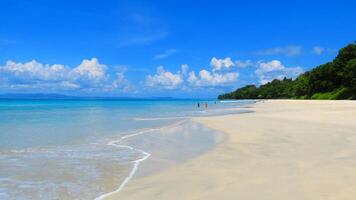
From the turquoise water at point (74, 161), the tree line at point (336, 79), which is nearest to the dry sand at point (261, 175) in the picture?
the turquoise water at point (74, 161)

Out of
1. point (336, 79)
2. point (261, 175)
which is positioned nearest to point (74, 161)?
point (261, 175)

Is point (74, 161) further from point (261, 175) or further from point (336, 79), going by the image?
point (336, 79)

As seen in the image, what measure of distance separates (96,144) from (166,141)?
9.40ft

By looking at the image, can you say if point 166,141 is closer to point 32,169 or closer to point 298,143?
point 298,143

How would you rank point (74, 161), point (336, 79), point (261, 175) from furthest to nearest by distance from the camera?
1. point (336, 79)
2. point (74, 161)
3. point (261, 175)

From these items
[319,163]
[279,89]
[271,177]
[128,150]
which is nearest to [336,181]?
[271,177]

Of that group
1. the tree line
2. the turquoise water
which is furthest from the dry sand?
the tree line

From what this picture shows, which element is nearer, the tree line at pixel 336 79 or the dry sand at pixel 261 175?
the dry sand at pixel 261 175

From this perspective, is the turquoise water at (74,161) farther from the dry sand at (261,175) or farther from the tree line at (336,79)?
the tree line at (336,79)

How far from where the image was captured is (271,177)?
7207mm

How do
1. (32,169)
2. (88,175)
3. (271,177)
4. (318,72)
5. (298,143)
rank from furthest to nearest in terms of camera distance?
1. (318,72)
2. (298,143)
3. (32,169)
4. (88,175)
5. (271,177)

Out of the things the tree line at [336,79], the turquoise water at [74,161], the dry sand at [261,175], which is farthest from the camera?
the tree line at [336,79]

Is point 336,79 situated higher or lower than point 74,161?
higher

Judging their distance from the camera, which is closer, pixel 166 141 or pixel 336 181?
pixel 336 181
